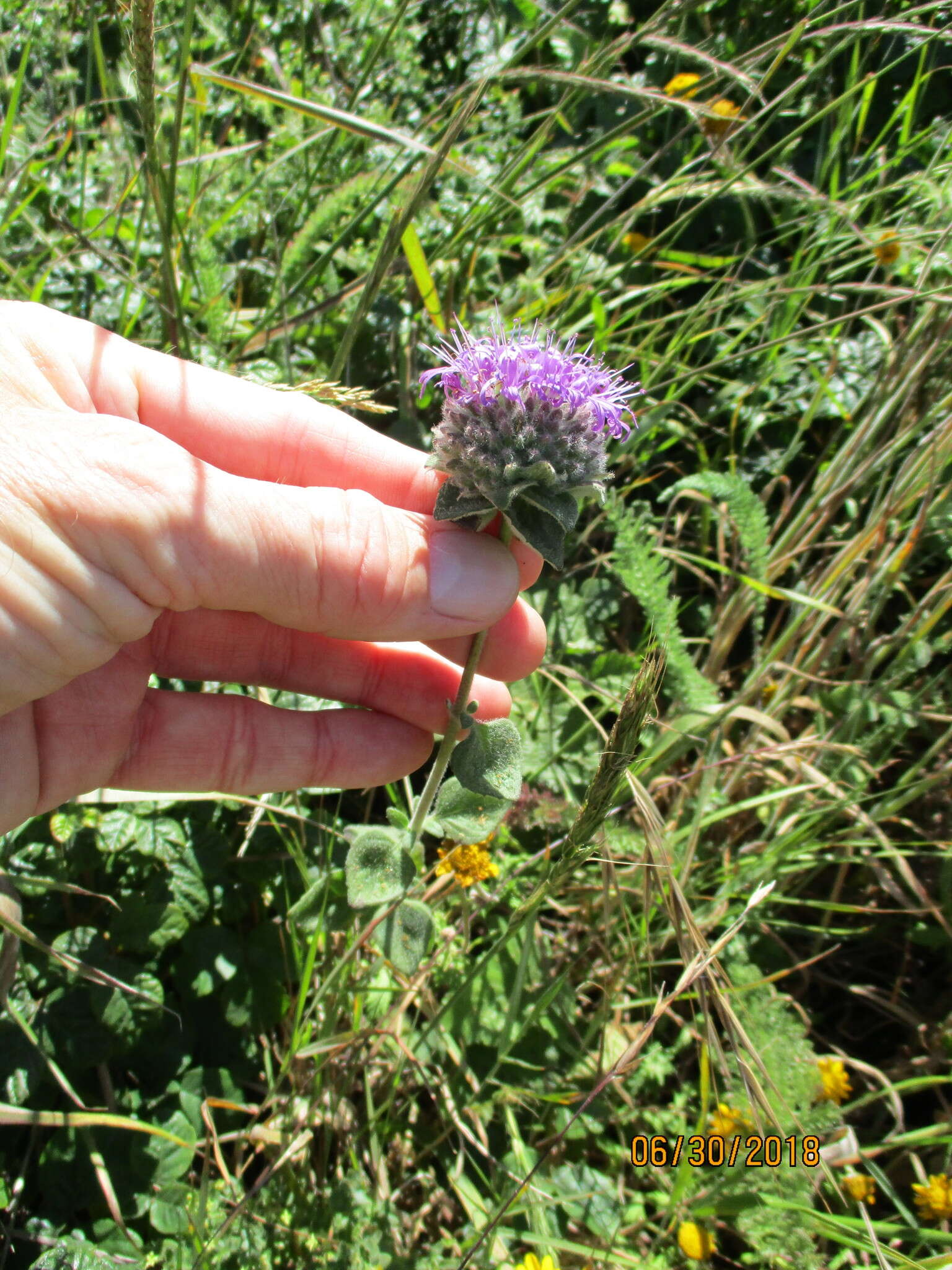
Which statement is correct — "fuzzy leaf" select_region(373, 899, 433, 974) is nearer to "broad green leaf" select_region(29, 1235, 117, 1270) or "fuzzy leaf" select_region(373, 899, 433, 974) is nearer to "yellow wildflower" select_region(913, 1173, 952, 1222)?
"broad green leaf" select_region(29, 1235, 117, 1270)

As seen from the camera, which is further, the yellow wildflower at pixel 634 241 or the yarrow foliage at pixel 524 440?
the yellow wildflower at pixel 634 241

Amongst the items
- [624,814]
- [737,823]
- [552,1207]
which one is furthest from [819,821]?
[552,1207]

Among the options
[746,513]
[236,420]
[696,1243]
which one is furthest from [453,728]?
[696,1243]

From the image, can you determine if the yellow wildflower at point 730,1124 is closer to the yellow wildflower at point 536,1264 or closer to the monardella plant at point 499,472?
the yellow wildflower at point 536,1264

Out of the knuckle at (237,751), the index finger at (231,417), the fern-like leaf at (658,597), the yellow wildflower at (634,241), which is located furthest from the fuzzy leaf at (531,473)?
the yellow wildflower at (634,241)

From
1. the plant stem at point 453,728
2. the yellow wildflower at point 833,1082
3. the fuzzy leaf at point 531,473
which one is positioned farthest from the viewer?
the yellow wildflower at point 833,1082

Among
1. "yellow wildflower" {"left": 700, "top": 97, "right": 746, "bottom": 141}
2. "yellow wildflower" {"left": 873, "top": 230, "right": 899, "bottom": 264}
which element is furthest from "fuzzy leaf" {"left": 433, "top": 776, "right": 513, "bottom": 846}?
"yellow wildflower" {"left": 700, "top": 97, "right": 746, "bottom": 141}
